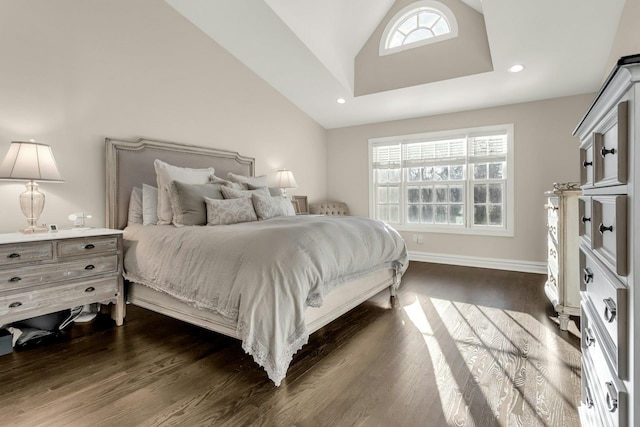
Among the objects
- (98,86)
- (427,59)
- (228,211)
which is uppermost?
(427,59)

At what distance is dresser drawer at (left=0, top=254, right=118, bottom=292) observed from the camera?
205 centimetres

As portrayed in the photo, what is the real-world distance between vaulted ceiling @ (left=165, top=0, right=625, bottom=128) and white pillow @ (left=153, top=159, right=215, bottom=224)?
173cm

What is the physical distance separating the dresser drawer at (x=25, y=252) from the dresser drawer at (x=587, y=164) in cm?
298

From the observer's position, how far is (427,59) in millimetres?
4105

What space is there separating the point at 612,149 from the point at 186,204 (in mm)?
2670

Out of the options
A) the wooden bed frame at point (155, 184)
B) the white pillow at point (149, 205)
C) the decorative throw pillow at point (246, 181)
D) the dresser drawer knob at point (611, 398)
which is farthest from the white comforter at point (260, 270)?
the dresser drawer knob at point (611, 398)

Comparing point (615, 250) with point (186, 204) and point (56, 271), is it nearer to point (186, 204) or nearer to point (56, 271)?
point (186, 204)

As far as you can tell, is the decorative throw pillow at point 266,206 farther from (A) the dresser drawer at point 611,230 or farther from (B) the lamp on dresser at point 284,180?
(A) the dresser drawer at point 611,230

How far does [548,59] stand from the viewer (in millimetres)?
3455

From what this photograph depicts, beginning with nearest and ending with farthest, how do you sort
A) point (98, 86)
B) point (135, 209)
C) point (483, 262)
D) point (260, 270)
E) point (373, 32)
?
point (260, 270) → point (98, 86) → point (135, 209) → point (373, 32) → point (483, 262)

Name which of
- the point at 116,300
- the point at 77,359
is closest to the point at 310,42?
the point at 116,300

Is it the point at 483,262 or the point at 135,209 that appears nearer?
the point at 135,209

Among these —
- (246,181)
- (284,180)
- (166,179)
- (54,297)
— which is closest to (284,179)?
(284,180)

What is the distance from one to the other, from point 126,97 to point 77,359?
7.58 feet
